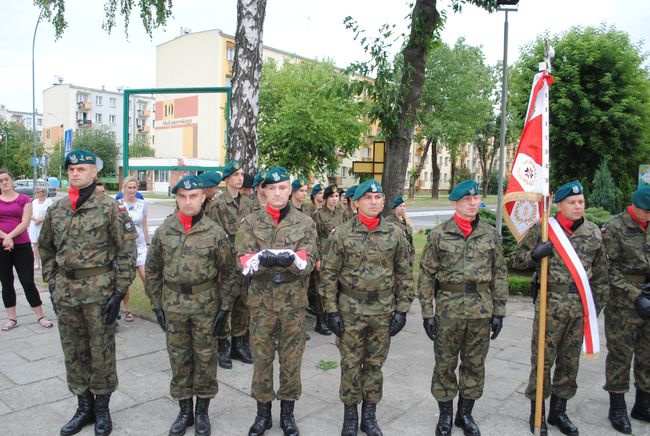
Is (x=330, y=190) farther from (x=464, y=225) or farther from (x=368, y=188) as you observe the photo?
(x=464, y=225)

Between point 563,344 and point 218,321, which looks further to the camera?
point 563,344

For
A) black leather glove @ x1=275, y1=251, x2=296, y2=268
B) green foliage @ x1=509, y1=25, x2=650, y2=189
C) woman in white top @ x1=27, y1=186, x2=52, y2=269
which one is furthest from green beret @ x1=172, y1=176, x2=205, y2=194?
green foliage @ x1=509, y1=25, x2=650, y2=189

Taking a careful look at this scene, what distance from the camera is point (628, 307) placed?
436cm

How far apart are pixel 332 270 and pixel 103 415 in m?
2.17

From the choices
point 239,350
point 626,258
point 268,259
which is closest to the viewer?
point 268,259

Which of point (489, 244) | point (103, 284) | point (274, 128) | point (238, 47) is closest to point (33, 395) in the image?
point (103, 284)

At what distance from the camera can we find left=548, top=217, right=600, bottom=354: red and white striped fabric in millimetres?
4055

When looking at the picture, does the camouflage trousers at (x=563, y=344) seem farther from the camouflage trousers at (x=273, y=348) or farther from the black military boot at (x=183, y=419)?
the black military boot at (x=183, y=419)

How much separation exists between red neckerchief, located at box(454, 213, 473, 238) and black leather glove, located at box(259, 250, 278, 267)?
1539mm

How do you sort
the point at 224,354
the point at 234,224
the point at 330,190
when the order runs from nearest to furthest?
the point at 224,354 < the point at 234,224 < the point at 330,190

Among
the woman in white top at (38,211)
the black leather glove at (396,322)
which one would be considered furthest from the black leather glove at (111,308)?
the woman in white top at (38,211)

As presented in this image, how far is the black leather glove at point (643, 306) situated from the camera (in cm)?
414

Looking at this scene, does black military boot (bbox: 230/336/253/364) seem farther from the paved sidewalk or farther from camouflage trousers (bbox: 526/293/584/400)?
camouflage trousers (bbox: 526/293/584/400)

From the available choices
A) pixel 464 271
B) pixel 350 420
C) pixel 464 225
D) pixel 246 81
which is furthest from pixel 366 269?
pixel 246 81
